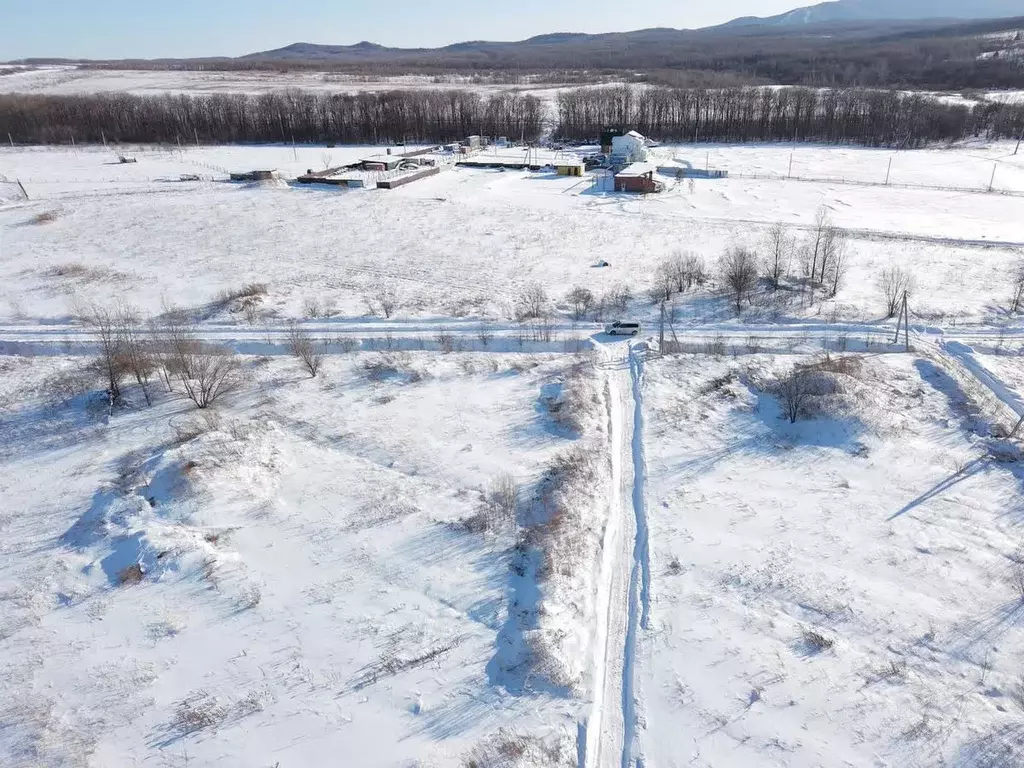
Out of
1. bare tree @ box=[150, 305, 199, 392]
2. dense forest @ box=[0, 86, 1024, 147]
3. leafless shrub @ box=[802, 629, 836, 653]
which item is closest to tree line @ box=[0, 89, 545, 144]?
dense forest @ box=[0, 86, 1024, 147]

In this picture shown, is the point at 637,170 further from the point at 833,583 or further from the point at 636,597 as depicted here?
the point at 636,597

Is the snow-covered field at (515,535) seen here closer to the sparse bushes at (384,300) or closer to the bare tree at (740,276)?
the sparse bushes at (384,300)

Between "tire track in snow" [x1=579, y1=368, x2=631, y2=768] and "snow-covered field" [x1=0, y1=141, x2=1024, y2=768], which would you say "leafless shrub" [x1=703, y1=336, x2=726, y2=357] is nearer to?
"snow-covered field" [x1=0, y1=141, x2=1024, y2=768]

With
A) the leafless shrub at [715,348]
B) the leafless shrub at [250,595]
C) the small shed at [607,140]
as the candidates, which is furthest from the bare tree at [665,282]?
the small shed at [607,140]

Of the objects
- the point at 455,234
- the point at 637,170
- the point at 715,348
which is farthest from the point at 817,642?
the point at 637,170

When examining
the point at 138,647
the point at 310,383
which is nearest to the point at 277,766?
the point at 138,647

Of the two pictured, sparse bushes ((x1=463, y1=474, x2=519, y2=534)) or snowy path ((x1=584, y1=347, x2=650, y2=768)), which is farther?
sparse bushes ((x1=463, y1=474, x2=519, y2=534))
